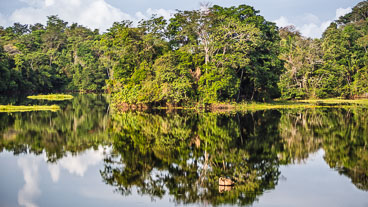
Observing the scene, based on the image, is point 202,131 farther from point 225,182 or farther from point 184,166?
point 225,182

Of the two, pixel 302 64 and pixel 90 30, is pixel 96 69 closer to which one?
pixel 90 30

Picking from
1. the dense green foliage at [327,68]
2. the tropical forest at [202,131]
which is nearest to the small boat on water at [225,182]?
the tropical forest at [202,131]

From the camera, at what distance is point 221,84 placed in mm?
34000

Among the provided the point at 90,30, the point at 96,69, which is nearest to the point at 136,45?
the point at 96,69

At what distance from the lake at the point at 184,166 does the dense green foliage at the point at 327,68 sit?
108ft

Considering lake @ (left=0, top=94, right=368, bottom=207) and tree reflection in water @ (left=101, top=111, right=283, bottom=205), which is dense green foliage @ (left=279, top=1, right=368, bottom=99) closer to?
lake @ (left=0, top=94, right=368, bottom=207)

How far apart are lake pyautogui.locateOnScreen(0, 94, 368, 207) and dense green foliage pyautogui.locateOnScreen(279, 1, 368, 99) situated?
1293 inches

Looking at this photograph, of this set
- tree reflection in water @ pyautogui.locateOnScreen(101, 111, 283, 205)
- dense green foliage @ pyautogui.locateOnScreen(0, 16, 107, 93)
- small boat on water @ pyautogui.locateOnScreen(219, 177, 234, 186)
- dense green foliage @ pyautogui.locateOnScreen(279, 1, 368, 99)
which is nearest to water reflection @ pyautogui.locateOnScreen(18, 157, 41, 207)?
tree reflection in water @ pyautogui.locateOnScreen(101, 111, 283, 205)

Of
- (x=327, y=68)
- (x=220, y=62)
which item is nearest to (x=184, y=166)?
(x=220, y=62)

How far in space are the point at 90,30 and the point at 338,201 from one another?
99.9m

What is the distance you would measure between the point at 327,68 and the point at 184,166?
46172 millimetres

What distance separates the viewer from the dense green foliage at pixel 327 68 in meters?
51.5

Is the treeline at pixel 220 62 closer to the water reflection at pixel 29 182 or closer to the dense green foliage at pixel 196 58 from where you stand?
the dense green foliage at pixel 196 58

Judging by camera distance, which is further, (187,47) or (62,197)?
(187,47)
